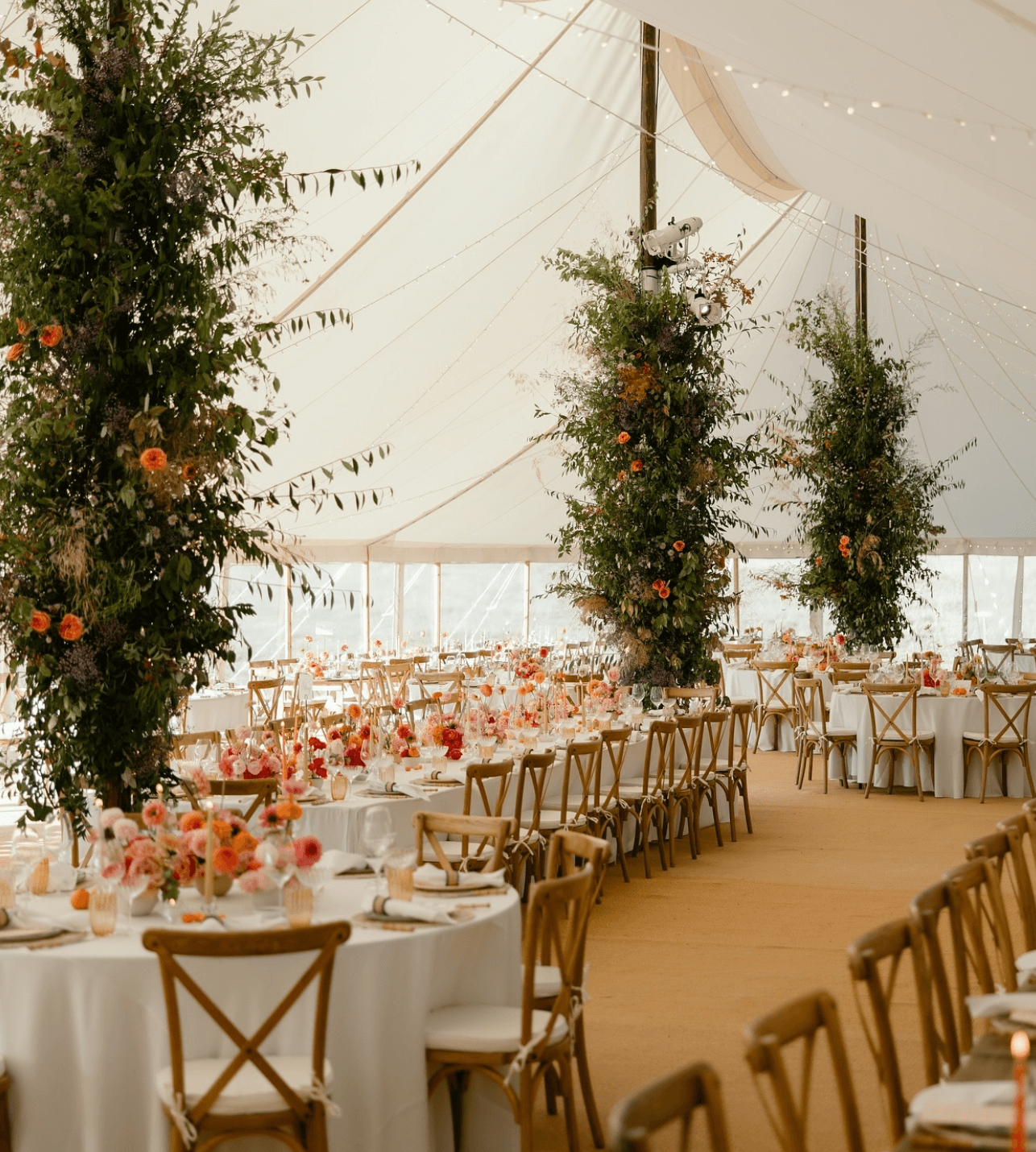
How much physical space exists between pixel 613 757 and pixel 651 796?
36cm

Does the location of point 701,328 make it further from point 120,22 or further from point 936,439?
point 936,439

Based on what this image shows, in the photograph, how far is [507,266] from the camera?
11.0 metres

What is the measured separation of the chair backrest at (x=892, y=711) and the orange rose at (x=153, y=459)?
6.88m

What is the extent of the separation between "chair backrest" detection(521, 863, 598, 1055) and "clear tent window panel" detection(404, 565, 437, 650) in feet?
44.5

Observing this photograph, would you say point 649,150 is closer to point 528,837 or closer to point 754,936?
point 528,837

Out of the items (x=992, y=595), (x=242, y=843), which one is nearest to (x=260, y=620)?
(x=992, y=595)

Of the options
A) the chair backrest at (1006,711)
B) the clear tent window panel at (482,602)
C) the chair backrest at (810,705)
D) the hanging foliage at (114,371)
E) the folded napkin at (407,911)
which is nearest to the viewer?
the folded napkin at (407,911)

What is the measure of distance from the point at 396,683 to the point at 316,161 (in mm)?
6633

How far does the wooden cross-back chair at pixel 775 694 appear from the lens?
41.1 ft

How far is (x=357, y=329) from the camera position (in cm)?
1005

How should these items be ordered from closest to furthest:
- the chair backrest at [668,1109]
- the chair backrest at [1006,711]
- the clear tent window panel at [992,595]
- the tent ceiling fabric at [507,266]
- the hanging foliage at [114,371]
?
1. the chair backrest at [668,1109]
2. the hanging foliage at [114,371]
3. the tent ceiling fabric at [507,266]
4. the chair backrest at [1006,711]
5. the clear tent window panel at [992,595]

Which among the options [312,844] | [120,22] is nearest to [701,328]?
[120,22]

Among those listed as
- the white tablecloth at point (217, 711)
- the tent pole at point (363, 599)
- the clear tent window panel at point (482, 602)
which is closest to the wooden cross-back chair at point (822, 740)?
the white tablecloth at point (217, 711)

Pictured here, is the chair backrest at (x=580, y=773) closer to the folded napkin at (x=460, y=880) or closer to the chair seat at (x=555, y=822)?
the chair seat at (x=555, y=822)
